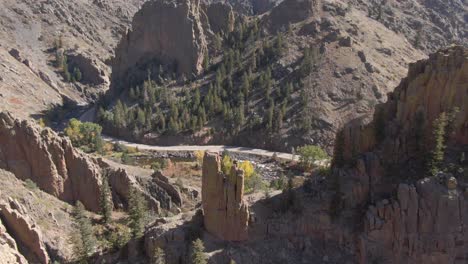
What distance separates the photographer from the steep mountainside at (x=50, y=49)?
4924 inches

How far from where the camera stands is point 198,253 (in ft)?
111

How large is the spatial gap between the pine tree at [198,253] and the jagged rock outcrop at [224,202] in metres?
2.93

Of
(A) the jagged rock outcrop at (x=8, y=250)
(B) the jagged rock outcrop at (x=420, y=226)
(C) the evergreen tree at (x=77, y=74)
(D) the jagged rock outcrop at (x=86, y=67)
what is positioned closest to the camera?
(A) the jagged rock outcrop at (x=8, y=250)

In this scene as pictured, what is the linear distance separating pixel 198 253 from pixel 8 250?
14822mm

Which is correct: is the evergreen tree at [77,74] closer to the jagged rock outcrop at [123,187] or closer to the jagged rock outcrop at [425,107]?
the jagged rock outcrop at [123,187]

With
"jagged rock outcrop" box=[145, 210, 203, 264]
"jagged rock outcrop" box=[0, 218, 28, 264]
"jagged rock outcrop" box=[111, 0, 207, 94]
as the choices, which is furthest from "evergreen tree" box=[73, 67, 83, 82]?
"jagged rock outcrop" box=[145, 210, 203, 264]

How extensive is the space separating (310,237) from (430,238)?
916 cm

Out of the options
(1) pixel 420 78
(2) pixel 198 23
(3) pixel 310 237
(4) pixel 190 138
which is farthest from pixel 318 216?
(2) pixel 198 23

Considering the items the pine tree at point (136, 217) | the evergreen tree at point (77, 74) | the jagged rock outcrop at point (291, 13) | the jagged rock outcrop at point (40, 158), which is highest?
the jagged rock outcrop at point (291, 13)

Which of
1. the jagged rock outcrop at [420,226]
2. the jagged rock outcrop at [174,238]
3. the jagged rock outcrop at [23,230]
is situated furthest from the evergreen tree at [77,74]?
the jagged rock outcrop at [420,226]

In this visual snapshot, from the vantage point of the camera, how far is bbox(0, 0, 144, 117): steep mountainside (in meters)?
125

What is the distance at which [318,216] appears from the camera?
121 ft

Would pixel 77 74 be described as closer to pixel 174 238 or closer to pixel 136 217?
pixel 136 217

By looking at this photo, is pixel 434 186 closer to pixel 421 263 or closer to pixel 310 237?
pixel 421 263
